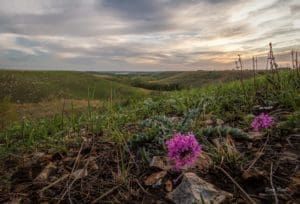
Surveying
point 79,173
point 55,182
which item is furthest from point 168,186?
point 55,182

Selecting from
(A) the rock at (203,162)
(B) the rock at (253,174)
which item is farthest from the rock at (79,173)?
(B) the rock at (253,174)

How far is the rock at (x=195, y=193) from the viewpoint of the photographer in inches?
79.8

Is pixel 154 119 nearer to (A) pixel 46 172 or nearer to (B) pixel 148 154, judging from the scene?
(B) pixel 148 154

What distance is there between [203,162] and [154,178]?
0.38 metres

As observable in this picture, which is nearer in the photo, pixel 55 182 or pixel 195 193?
pixel 195 193

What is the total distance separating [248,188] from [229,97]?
2.75 meters

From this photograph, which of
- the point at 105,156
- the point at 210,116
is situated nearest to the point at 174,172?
the point at 105,156

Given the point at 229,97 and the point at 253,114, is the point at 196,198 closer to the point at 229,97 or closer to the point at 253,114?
the point at 253,114

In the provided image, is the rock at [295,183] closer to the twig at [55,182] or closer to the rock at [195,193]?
the rock at [195,193]

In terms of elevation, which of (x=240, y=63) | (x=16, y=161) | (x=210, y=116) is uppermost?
(x=240, y=63)

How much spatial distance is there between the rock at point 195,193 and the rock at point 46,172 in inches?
43.3

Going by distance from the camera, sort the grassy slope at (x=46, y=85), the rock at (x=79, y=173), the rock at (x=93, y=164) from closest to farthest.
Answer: the rock at (x=79, y=173) < the rock at (x=93, y=164) < the grassy slope at (x=46, y=85)

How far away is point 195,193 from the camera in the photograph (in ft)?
6.79

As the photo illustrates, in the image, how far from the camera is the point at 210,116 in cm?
390
